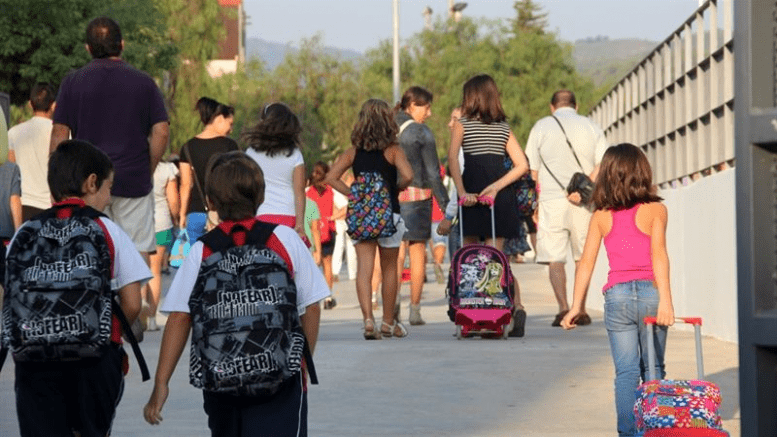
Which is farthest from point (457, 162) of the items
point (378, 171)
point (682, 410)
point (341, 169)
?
point (682, 410)

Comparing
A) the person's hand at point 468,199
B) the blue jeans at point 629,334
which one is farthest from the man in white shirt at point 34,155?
the blue jeans at point 629,334

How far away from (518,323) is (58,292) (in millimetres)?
8062

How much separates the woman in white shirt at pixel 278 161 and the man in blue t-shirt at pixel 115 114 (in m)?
0.92

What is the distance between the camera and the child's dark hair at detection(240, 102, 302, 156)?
1080 cm

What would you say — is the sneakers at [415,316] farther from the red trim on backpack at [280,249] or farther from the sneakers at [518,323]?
the red trim on backpack at [280,249]

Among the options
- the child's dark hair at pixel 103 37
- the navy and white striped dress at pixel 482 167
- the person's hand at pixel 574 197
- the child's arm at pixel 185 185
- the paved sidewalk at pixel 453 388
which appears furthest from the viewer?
the child's arm at pixel 185 185

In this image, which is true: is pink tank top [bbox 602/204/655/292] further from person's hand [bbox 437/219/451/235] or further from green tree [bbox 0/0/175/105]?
green tree [bbox 0/0/175/105]

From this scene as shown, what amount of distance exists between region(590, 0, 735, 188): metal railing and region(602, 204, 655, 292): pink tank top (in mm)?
3743

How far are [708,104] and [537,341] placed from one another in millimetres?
2718

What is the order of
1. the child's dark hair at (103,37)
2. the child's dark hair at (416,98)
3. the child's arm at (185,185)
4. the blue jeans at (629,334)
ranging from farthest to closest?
the child's dark hair at (416,98), the child's arm at (185,185), the child's dark hair at (103,37), the blue jeans at (629,334)

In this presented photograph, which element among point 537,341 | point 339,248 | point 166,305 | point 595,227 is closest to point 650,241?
point 595,227

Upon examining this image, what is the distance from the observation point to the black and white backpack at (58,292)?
5.50m

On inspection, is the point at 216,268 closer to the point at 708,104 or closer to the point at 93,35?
the point at 93,35

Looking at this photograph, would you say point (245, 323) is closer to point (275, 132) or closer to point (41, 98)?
point (275, 132)
